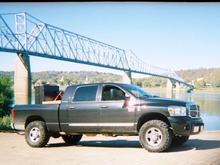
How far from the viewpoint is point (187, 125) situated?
8117 millimetres

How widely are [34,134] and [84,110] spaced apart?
4.81ft

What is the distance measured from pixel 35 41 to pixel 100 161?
14.7m

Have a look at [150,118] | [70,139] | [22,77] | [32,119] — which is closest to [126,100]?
[150,118]

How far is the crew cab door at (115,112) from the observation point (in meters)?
8.52

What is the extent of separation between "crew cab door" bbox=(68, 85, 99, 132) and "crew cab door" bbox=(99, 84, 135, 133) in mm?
167

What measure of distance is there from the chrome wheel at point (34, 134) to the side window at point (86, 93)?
3.86 ft

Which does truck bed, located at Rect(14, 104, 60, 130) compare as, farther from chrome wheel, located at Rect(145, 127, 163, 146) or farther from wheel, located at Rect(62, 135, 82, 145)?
chrome wheel, located at Rect(145, 127, 163, 146)

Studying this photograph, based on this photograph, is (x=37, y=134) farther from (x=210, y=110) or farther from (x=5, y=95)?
(x=5, y=95)

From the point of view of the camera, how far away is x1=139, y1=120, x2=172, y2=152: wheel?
26.2ft

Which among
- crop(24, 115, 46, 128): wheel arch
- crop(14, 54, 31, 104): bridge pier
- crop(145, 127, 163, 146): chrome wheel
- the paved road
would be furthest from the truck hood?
crop(14, 54, 31, 104): bridge pier

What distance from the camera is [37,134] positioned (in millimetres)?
9672

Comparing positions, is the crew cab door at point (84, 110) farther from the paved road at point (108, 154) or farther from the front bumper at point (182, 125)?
the front bumper at point (182, 125)

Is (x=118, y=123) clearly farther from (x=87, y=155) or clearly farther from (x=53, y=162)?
(x=53, y=162)

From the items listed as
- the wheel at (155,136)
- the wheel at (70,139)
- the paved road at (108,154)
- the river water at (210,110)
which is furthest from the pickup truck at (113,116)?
the river water at (210,110)
